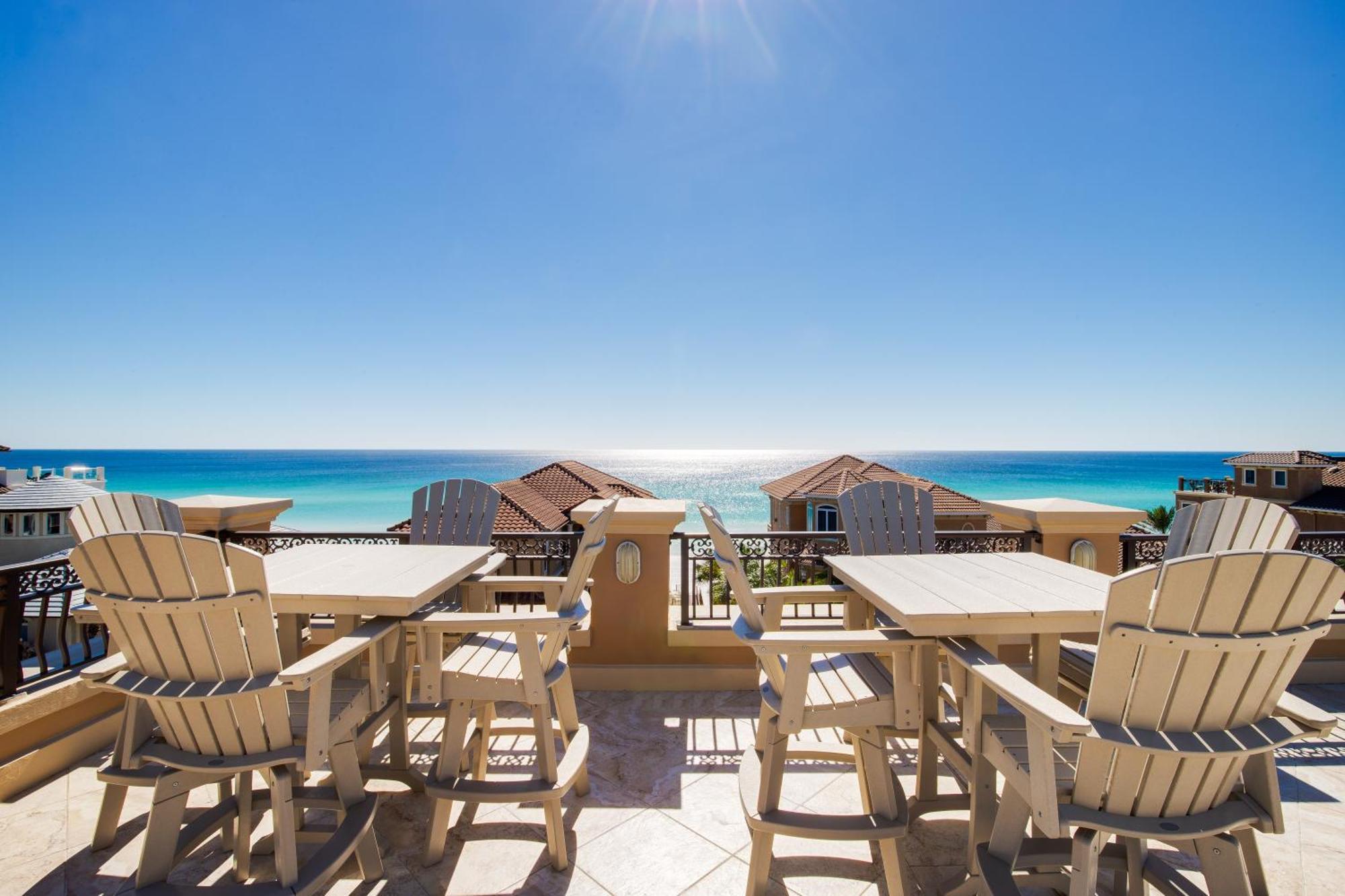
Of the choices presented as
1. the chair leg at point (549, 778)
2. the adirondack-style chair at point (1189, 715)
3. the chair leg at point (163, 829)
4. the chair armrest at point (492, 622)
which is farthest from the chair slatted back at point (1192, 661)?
the chair leg at point (163, 829)

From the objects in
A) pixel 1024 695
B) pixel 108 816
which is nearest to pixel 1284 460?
pixel 1024 695

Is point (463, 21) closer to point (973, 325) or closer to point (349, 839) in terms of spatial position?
point (349, 839)

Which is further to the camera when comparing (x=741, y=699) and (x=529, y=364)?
(x=529, y=364)

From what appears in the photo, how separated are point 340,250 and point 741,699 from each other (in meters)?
12.8

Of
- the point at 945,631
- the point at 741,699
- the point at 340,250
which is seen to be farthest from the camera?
the point at 340,250

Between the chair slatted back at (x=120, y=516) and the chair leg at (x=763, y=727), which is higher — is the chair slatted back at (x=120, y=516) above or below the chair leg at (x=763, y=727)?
above

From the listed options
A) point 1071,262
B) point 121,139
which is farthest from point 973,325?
point 121,139

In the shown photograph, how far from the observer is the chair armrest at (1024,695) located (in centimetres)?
111

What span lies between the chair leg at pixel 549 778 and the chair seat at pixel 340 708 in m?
0.60

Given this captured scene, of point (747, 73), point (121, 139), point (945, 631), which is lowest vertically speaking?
point (945, 631)

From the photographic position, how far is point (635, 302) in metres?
22.4

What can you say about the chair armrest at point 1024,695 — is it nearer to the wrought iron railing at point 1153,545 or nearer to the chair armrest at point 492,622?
the chair armrest at point 492,622

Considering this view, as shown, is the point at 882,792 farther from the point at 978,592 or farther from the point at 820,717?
the point at 978,592

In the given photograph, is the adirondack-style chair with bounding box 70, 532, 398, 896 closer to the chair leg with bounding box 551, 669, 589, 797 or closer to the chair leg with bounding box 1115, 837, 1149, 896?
the chair leg with bounding box 551, 669, 589, 797
